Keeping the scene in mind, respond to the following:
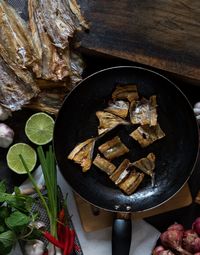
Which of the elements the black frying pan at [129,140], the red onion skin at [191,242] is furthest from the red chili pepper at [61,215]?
the red onion skin at [191,242]

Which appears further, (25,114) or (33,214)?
(25,114)

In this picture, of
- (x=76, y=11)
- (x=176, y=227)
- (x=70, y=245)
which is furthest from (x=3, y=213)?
(x=76, y=11)

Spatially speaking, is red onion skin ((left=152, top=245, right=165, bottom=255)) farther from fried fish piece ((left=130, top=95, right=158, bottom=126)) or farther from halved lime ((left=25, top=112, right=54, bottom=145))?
halved lime ((left=25, top=112, right=54, bottom=145))

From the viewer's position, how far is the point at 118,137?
7.61 feet

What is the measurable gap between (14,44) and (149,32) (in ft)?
1.90

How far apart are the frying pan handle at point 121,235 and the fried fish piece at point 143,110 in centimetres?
43

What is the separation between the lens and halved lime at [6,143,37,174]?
91.5 inches

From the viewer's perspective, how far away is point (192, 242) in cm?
229

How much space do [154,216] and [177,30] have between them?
A: 853 millimetres

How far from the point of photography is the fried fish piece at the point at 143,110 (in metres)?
2.29

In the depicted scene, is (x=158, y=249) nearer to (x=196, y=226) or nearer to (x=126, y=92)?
(x=196, y=226)

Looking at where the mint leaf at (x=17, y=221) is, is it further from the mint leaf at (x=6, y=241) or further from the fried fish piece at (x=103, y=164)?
the fried fish piece at (x=103, y=164)

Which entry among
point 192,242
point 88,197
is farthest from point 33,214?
point 192,242

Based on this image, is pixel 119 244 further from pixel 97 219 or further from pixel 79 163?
pixel 79 163
